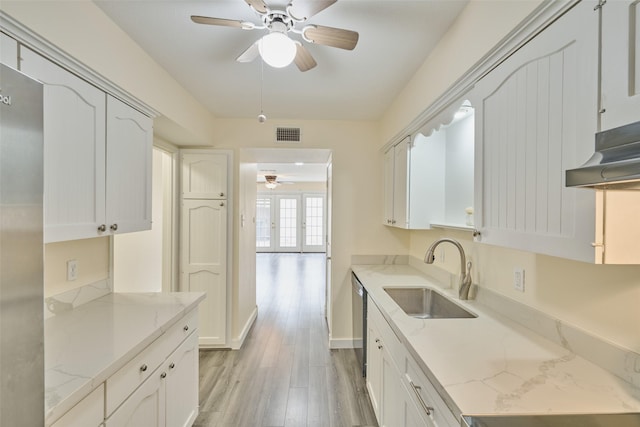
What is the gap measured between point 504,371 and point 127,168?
216 cm

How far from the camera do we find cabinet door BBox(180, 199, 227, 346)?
312 centimetres

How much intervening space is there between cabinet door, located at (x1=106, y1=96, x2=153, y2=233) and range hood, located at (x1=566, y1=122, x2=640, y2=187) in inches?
79.9

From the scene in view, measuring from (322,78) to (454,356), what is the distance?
203cm

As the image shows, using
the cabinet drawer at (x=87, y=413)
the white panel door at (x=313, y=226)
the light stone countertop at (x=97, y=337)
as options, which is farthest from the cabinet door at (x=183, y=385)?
the white panel door at (x=313, y=226)

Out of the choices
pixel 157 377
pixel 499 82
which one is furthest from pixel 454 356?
pixel 157 377

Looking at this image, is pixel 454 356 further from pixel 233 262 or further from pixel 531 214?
pixel 233 262

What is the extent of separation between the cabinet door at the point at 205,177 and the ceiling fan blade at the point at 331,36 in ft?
6.51

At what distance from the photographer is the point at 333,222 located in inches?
125

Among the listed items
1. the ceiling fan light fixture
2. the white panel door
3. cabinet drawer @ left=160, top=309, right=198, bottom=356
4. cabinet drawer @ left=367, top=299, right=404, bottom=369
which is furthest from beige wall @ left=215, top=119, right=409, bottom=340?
the white panel door

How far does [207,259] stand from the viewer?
10.3 ft

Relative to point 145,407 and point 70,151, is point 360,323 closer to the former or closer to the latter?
point 145,407

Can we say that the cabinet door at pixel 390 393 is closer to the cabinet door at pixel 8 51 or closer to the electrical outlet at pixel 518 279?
the electrical outlet at pixel 518 279

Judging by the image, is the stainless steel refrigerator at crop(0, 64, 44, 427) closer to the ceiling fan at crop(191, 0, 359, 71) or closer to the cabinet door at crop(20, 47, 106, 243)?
the cabinet door at crop(20, 47, 106, 243)

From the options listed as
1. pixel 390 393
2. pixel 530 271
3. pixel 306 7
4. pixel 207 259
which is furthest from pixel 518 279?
pixel 207 259
